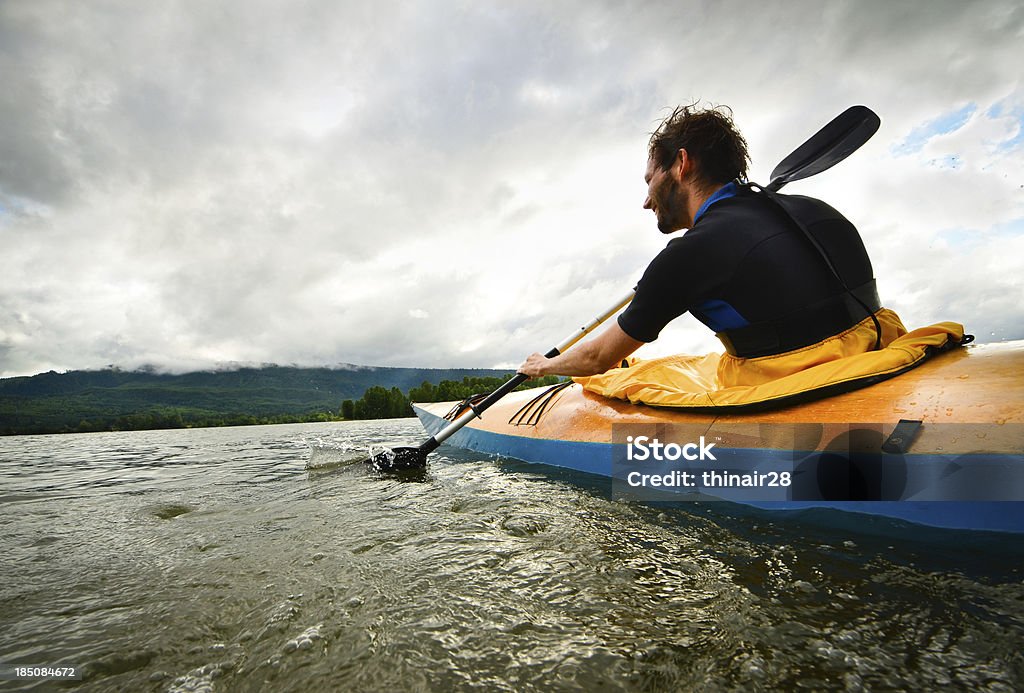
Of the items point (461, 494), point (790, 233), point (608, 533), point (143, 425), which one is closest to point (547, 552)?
point (608, 533)

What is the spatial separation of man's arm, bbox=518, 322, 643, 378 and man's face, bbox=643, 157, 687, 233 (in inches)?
49.3

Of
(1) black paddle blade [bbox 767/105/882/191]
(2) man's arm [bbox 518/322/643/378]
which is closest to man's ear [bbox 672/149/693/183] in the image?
(1) black paddle blade [bbox 767/105/882/191]

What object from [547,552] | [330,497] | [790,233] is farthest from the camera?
[330,497]

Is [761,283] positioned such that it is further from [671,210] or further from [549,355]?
[549,355]

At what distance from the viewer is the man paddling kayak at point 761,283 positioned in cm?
267

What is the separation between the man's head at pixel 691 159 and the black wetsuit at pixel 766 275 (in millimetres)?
638

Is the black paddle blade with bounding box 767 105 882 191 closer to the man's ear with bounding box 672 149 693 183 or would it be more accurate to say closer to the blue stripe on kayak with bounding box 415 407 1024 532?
the man's ear with bounding box 672 149 693 183

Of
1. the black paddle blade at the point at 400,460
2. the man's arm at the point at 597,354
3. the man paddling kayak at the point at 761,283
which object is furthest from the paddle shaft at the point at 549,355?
the man paddling kayak at the point at 761,283

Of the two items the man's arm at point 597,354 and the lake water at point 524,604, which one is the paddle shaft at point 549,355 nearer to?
the man's arm at point 597,354

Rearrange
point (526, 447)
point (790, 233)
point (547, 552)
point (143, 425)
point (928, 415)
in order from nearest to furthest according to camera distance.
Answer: point (928, 415)
point (547, 552)
point (790, 233)
point (526, 447)
point (143, 425)

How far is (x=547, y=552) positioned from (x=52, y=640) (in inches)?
76.2

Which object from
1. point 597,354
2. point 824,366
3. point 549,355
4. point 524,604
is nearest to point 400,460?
point 549,355

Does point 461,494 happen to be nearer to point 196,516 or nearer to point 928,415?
point 196,516

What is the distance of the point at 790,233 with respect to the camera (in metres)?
2.74
